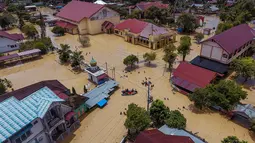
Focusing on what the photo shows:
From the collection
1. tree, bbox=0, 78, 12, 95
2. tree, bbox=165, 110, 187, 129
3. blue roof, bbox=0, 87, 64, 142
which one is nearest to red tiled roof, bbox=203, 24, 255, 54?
tree, bbox=165, 110, 187, 129

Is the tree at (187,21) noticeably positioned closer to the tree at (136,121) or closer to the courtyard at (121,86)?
the courtyard at (121,86)

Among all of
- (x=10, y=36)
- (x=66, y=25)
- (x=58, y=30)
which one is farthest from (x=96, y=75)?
(x=66, y=25)

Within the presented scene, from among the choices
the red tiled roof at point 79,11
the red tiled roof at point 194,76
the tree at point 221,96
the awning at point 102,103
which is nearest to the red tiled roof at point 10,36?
the red tiled roof at point 79,11

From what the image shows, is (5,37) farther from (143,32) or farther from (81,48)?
(143,32)

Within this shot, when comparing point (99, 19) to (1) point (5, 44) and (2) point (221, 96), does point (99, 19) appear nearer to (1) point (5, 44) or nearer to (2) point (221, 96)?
(1) point (5, 44)

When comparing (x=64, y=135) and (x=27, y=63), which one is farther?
(x=27, y=63)

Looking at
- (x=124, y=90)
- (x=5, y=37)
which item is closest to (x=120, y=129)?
(x=124, y=90)
